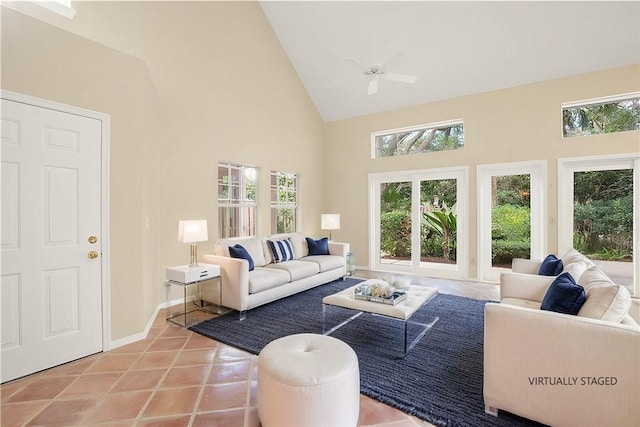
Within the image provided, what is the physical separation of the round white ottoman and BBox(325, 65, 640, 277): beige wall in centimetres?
452

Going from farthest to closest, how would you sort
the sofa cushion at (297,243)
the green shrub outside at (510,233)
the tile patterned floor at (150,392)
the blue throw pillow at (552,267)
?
the sofa cushion at (297,243) → the green shrub outside at (510,233) → the blue throw pillow at (552,267) → the tile patterned floor at (150,392)

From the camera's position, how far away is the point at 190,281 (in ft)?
11.5

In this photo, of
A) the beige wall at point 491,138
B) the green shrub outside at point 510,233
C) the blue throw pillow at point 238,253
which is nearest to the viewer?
the blue throw pillow at point 238,253

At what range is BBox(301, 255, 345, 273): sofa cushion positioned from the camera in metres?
4.96

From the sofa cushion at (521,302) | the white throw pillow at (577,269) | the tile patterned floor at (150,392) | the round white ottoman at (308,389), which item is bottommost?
the tile patterned floor at (150,392)

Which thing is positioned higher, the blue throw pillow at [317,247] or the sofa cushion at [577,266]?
the sofa cushion at [577,266]

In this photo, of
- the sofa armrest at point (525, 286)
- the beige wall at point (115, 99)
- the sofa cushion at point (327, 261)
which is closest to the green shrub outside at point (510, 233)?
the sofa armrest at point (525, 286)

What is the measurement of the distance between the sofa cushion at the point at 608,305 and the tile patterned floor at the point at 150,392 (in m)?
1.18

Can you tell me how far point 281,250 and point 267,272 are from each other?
0.87m

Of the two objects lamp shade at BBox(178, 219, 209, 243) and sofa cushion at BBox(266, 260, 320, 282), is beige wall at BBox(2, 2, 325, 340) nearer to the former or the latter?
lamp shade at BBox(178, 219, 209, 243)

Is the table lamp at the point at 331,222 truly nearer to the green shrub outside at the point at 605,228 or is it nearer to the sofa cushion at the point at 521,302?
the sofa cushion at the point at 521,302

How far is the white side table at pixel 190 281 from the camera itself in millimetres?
3477

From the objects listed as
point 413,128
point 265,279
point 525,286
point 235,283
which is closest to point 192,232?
point 235,283

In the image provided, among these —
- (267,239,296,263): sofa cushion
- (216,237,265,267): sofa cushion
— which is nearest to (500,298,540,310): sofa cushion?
(267,239,296,263): sofa cushion
